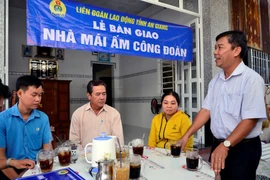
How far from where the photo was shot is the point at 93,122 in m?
2.00

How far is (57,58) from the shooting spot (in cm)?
627

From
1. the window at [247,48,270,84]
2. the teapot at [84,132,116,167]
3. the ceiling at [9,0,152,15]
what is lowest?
the teapot at [84,132,116,167]

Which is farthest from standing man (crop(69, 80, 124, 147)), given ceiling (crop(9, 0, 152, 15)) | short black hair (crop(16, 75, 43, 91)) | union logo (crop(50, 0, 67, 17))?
ceiling (crop(9, 0, 152, 15))

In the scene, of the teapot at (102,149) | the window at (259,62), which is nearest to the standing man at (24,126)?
the teapot at (102,149)

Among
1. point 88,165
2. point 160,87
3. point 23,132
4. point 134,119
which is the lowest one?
point 134,119

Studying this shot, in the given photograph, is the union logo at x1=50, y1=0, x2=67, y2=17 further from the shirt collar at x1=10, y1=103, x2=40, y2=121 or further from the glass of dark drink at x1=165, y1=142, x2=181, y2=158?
the glass of dark drink at x1=165, y1=142, x2=181, y2=158

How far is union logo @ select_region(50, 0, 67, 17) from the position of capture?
104 inches

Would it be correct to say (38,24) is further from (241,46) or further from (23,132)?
(241,46)

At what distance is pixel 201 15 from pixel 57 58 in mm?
4492

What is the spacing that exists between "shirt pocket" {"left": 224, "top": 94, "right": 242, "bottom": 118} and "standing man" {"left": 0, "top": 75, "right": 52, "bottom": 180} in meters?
1.45

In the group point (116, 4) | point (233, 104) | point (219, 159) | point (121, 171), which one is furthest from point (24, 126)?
point (116, 4)

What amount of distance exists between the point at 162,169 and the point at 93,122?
102cm

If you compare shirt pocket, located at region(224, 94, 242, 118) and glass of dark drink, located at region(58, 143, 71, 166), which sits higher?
shirt pocket, located at region(224, 94, 242, 118)

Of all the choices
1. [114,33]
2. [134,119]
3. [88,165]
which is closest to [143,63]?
[134,119]
